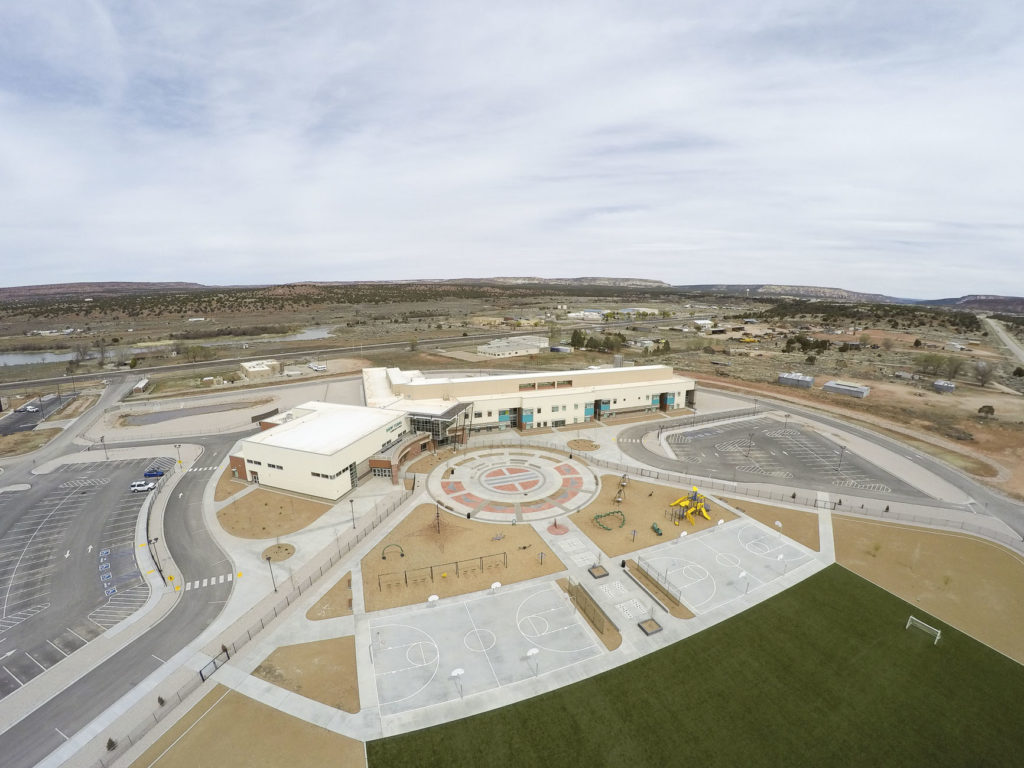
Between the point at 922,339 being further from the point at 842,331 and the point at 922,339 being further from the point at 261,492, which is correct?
the point at 261,492

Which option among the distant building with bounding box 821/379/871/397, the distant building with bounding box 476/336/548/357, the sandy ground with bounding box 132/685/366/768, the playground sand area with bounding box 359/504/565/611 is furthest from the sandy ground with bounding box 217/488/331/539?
the distant building with bounding box 821/379/871/397

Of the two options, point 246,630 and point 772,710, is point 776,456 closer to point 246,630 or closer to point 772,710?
point 772,710

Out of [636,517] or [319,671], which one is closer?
[319,671]

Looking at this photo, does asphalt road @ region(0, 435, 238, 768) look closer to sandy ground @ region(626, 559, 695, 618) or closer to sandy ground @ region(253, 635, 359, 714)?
sandy ground @ region(253, 635, 359, 714)

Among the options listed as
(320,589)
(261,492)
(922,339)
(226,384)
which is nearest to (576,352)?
(226,384)

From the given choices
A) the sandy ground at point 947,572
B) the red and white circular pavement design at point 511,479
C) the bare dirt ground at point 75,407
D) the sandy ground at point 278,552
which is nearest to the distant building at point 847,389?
the sandy ground at point 947,572

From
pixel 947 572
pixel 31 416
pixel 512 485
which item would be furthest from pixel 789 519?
pixel 31 416

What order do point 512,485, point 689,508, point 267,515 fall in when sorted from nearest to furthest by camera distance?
point 689,508
point 267,515
point 512,485
